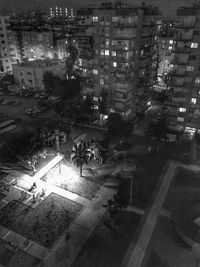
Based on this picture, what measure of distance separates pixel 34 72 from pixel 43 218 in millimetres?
61242

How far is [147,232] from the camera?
2992cm

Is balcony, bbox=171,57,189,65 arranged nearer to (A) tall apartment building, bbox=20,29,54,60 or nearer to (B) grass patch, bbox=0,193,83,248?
(B) grass patch, bbox=0,193,83,248

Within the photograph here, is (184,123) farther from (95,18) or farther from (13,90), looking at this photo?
(13,90)

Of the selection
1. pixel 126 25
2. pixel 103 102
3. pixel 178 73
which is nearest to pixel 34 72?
pixel 103 102

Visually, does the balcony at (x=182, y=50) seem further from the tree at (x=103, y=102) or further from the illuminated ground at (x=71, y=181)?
the illuminated ground at (x=71, y=181)

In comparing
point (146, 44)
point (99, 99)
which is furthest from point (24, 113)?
point (146, 44)

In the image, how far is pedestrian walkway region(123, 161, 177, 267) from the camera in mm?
26578

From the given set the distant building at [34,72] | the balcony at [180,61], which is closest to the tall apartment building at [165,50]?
the distant building at [34,72]

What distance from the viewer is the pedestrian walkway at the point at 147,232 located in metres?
26.6

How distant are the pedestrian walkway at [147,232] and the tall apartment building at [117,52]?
2411cm

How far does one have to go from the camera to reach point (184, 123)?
52.1 m

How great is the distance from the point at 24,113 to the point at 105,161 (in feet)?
110

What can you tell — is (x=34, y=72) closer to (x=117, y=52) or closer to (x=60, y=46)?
(x=60, y=46)

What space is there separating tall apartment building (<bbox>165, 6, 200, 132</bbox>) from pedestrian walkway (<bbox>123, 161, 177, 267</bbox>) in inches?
669
